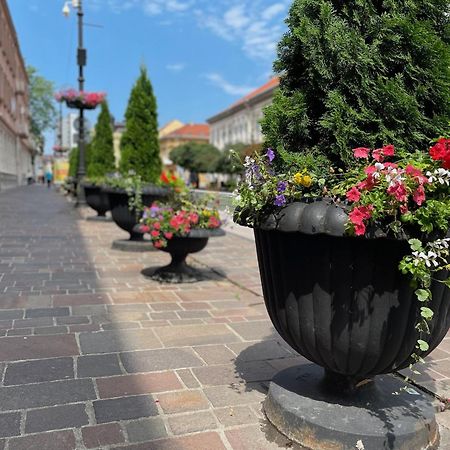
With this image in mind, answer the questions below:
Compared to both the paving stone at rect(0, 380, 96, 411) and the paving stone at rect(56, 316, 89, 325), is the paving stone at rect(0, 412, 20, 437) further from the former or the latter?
the paving stone at rect(56, 316, 89, 325)

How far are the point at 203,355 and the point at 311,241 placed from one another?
5.45ft

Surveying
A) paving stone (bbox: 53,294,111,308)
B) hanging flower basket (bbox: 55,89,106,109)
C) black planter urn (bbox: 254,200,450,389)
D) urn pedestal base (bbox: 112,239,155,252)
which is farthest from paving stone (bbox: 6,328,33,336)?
hanging flower basket (bbox: 55,89,106,109)

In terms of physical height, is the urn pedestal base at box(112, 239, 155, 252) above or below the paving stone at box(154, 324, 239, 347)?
above

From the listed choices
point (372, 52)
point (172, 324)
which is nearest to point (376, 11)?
point (372, 52)

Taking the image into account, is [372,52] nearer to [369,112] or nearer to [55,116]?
[369,112]

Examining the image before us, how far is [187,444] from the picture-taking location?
2.21 m

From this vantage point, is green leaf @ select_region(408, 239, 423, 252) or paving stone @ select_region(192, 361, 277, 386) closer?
green leaf @ select_region(408, 239, 423, 252)

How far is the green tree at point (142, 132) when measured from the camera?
8195 millimetres

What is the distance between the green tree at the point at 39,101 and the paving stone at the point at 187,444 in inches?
2773

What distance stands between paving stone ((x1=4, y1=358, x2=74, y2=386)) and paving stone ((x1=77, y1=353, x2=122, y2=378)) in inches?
2.5

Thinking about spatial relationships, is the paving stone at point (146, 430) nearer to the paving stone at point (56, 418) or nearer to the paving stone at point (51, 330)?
the paving stone at point (56, 418)

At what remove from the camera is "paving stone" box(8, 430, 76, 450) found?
214 centimetres

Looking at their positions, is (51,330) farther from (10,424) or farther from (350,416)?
(350,416)

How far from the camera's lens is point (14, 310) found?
14.3ft
